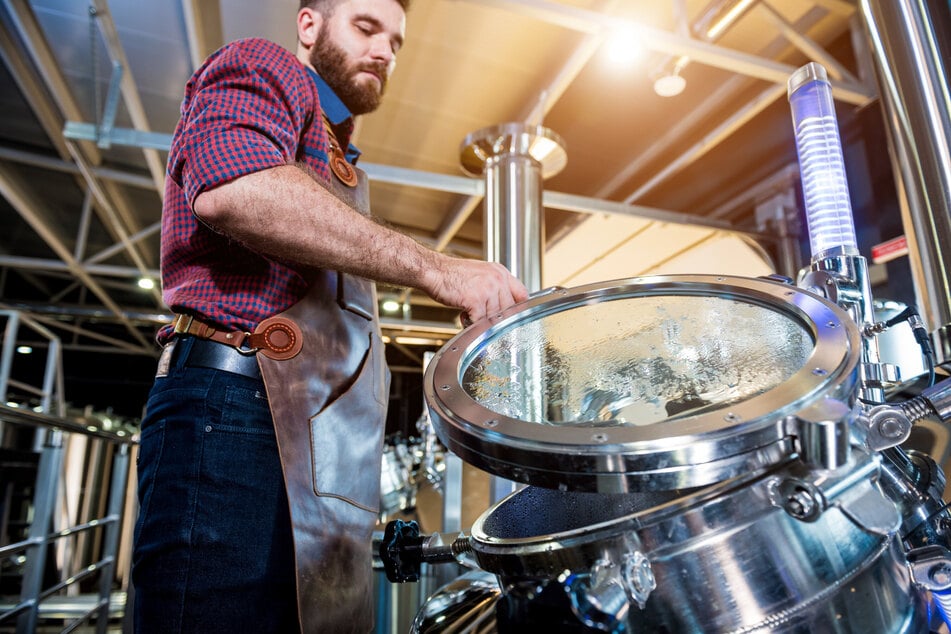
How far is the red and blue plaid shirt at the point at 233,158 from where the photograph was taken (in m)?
0.82

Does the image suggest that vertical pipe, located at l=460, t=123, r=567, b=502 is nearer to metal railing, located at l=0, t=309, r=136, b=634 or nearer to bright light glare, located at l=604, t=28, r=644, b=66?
bright light glare, located at l=604, t=28, r=644, b=66

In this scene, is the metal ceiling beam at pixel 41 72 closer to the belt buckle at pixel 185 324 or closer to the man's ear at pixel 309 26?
the man's ear at pixel 309 26

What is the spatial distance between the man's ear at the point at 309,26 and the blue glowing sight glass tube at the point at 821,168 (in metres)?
0.88

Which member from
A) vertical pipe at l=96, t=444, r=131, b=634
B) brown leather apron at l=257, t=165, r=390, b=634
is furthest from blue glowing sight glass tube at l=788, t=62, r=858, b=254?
vertical pipe at l=96, t=444, r=131, b=634

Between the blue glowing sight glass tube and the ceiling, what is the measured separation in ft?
6.08

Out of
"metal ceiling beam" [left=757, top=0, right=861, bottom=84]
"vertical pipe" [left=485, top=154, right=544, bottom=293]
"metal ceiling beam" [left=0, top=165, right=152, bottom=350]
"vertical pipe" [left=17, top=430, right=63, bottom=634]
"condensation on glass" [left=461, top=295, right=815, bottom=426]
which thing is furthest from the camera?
"metal ceiling beam" [left=0, top=165, right=152, bottom=350]

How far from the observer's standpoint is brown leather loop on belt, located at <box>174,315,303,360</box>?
0.93 metres

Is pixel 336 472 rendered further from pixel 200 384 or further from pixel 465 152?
pixel 465 152

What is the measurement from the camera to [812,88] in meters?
0.79

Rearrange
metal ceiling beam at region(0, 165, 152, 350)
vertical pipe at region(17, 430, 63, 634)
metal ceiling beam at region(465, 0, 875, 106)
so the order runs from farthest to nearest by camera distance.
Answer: metal ceiling beam at region(0, 165, 152, 350)
metal ceiling beam at region(465, 0, 875, 106)
vertical pipe at region(17, 430, 63, 634)

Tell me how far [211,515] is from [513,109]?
3261 mm

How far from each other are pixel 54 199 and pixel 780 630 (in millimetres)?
6373

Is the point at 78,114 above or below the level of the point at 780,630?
above

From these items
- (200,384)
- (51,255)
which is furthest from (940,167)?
(51,255)
